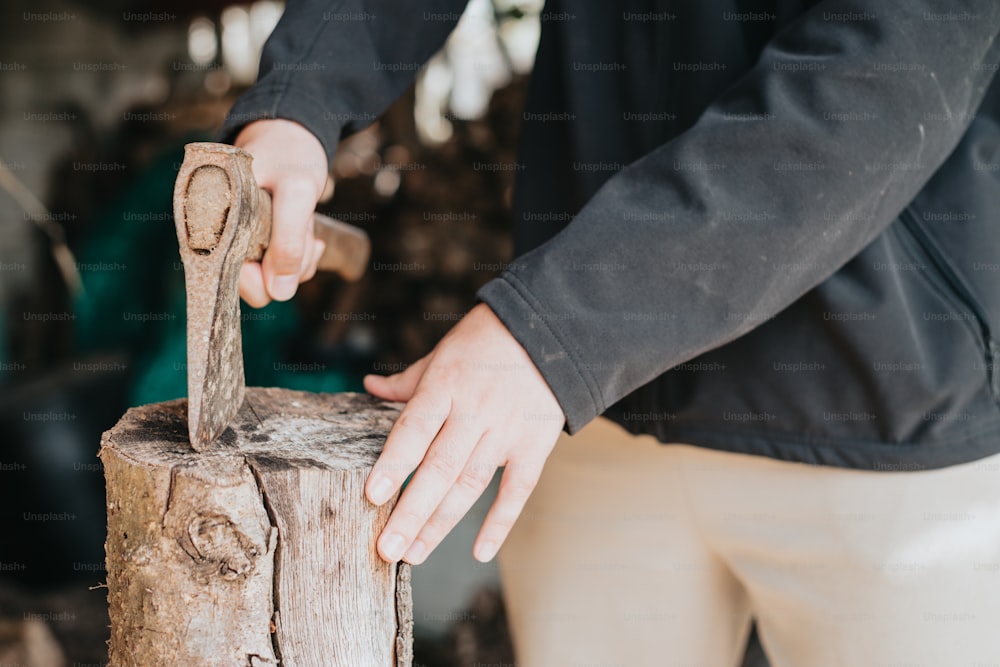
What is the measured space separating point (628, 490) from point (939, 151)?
696 millimetres

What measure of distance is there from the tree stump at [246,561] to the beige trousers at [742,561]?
508mm

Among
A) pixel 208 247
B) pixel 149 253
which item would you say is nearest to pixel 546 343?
pixel 208 247

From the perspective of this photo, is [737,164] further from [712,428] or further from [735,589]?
[735,589]

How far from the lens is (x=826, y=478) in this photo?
3.66 feet

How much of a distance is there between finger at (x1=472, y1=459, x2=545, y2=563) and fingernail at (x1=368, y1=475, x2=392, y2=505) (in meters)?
0.12

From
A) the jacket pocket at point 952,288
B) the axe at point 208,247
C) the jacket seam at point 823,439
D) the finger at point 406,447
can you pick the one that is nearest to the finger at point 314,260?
the axe at point 208,247

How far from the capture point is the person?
2.90ft

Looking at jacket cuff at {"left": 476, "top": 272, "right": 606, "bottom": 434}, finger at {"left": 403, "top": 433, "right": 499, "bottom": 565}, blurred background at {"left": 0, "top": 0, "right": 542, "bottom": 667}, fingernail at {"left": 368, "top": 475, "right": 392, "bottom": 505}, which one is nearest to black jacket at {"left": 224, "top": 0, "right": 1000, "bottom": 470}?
jacket cuff at {"left": 476, "top": 272, "right": 606, "bottom": 434}

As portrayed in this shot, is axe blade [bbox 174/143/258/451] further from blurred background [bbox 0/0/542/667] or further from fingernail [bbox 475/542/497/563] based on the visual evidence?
blurred background [bbox 0/0/542/667]

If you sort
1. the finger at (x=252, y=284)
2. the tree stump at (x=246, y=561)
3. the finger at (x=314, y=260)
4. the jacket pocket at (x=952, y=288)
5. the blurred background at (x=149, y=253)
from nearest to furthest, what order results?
the tree stump at (x=246, y=561)
the jacket pocket at (x=952, y=288)
the finger at (x=252, y=284)
the finger at (x=314, y=260)
the blurred background at (x=149, y=253)

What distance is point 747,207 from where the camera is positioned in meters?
0.89

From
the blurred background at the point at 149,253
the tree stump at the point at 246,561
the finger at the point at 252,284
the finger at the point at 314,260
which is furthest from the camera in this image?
the blurred background at the point at 149,253

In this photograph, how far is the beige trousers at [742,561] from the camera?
106cm

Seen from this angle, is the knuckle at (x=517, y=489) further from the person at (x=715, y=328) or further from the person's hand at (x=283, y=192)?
the person's hand at (x=283, y=192)
